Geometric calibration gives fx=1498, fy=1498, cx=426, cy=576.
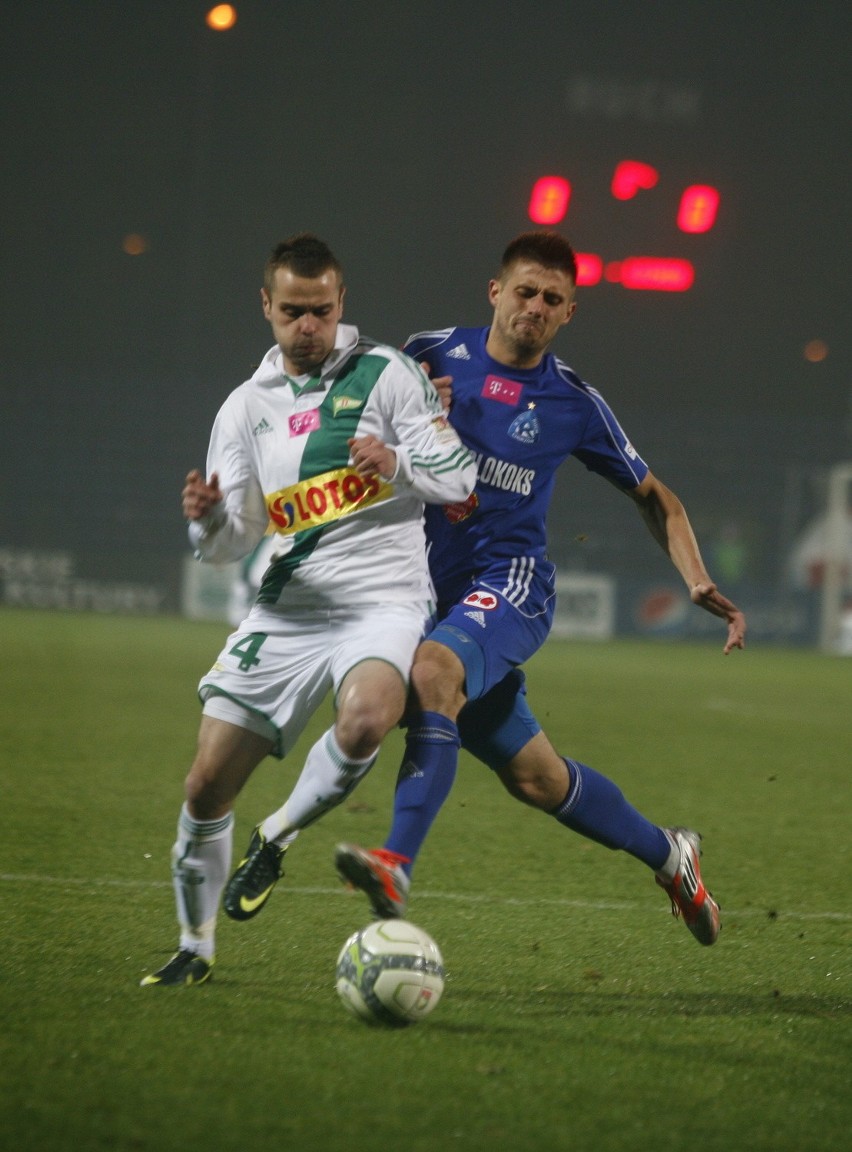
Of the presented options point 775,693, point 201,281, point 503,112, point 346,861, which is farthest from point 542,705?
point 201,281

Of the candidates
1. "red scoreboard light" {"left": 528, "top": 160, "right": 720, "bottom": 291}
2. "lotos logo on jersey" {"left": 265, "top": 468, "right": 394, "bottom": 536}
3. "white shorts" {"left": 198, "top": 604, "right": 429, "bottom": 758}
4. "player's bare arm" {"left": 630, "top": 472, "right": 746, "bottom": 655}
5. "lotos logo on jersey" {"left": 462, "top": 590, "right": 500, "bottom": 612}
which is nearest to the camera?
A: "white shorts" {"left": 198, "top": 604, "right": 429, "bottom": 758}

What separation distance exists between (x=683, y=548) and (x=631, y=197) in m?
16.0

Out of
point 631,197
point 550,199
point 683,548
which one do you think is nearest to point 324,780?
point 683,548

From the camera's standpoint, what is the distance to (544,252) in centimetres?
456

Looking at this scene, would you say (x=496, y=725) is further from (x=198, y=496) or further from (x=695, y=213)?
(x=695, y=213)

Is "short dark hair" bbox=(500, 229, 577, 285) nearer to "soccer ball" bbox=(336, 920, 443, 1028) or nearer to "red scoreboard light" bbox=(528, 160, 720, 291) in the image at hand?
"soccer ball" bbox=(336, 920, 443, 1028)

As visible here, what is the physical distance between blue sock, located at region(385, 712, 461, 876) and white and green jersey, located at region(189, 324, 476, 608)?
395mm

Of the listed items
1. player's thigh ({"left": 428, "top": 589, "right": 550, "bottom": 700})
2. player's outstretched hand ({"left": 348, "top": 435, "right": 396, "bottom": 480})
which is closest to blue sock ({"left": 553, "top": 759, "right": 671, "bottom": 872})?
player's thigh ({"left": 428, "top": 589, "right": 550, "bottom": 700})

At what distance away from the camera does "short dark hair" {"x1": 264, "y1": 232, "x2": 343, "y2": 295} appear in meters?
4.00

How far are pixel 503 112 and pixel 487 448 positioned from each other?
20774 millimetres

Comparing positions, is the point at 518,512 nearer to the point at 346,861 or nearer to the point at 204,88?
the point at 346,861

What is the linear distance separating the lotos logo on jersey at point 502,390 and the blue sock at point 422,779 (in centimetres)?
118

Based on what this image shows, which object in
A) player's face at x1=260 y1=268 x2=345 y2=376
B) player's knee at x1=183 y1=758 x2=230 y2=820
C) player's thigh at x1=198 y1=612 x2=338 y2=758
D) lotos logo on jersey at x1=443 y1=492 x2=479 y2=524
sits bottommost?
player's knee at x1=183 y1=758 x2=230 y2=820

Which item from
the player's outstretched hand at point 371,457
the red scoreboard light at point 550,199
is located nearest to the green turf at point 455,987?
the player's outstretched hand at point 371,457
